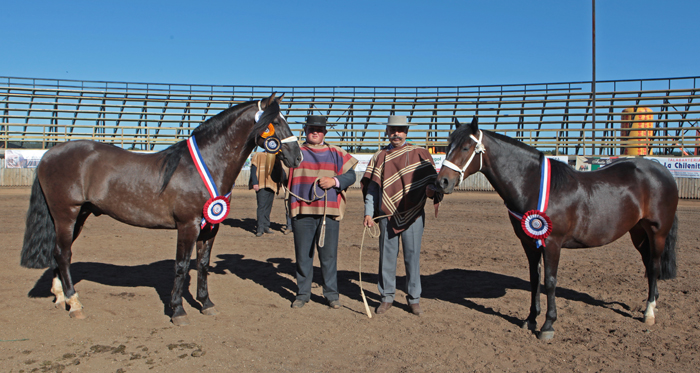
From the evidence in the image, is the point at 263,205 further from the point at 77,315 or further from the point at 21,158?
the point at 21,158

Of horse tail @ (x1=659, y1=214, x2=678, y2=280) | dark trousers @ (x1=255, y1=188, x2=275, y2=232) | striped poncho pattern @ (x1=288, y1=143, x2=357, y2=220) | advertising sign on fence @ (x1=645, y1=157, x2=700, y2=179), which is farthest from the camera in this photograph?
advertising sign on fence @ (x1=645, y1=157, x2=700, y2=179)

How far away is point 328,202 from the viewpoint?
15.5ft

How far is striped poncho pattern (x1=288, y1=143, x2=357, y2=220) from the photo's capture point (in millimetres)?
4695

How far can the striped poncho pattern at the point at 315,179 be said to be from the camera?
185 inches

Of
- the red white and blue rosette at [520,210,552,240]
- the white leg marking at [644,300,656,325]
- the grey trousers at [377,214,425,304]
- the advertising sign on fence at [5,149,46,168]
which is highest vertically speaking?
the advertising sign on fence at [5,149,46,168]

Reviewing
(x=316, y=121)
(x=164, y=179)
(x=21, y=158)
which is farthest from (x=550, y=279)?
(x=21, y=158)

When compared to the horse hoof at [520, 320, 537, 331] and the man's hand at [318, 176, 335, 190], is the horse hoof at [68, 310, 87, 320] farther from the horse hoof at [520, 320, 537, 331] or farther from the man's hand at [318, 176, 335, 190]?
the horse hoof at [520, 320, 537, 331]

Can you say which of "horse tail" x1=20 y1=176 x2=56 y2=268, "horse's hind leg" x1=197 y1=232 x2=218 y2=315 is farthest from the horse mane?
"horse tail" x1=20 y1=176 x2=56 y2=268

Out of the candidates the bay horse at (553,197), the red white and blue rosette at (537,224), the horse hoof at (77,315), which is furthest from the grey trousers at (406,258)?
the horse hoof at (77,315)

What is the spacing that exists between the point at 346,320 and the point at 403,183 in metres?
1.43

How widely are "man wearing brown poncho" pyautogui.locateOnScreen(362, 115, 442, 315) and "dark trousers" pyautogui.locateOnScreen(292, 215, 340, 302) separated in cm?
45

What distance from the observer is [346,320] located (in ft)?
14.5

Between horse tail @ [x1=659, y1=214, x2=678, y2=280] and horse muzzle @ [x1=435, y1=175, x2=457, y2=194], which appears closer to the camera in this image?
horse muzzle @ [x1=435, y1=175, x2=457, y2=194]

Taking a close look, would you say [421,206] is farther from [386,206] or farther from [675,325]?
[675,325]
